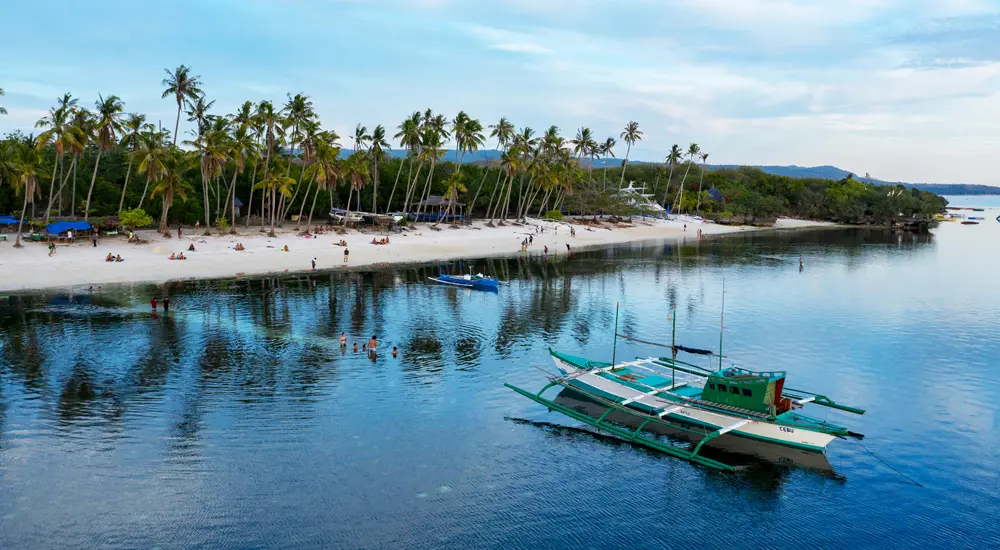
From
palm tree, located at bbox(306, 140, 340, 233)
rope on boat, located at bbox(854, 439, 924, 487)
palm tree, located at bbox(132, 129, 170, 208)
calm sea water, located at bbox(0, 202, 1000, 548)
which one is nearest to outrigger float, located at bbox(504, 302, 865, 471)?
calm sea water, located at bbox(0, 202, 1000, 548)

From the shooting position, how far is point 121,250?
78750 millimetres

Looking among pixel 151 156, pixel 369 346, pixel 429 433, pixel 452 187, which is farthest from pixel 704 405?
pixel 452 187

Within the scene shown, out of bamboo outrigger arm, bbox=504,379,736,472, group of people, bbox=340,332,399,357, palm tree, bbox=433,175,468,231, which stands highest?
palm tree, bbox=433,175,468,231

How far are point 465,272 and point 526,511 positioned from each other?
60.5m

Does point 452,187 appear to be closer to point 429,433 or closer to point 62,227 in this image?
point 62,227

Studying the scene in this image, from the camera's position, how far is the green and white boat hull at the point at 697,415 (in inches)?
1212

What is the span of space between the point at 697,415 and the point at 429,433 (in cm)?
1228

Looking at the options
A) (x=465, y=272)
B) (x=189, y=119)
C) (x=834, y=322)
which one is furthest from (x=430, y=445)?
(x=189, y=119)

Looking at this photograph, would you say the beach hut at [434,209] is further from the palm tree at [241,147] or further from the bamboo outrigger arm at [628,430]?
the bamboo outrigger arm at [628,430]

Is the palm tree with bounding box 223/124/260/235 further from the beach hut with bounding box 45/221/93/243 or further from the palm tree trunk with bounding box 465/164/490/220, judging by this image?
the palm tree trunk with bounding box 465/164/490/220

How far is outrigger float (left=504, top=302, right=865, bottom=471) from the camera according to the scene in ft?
101

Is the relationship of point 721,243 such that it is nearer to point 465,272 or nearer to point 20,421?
point 465,272

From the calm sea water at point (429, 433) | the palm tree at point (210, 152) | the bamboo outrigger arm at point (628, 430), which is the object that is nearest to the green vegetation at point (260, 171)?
the palm tree at point (210, 152)

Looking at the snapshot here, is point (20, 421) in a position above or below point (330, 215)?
below
